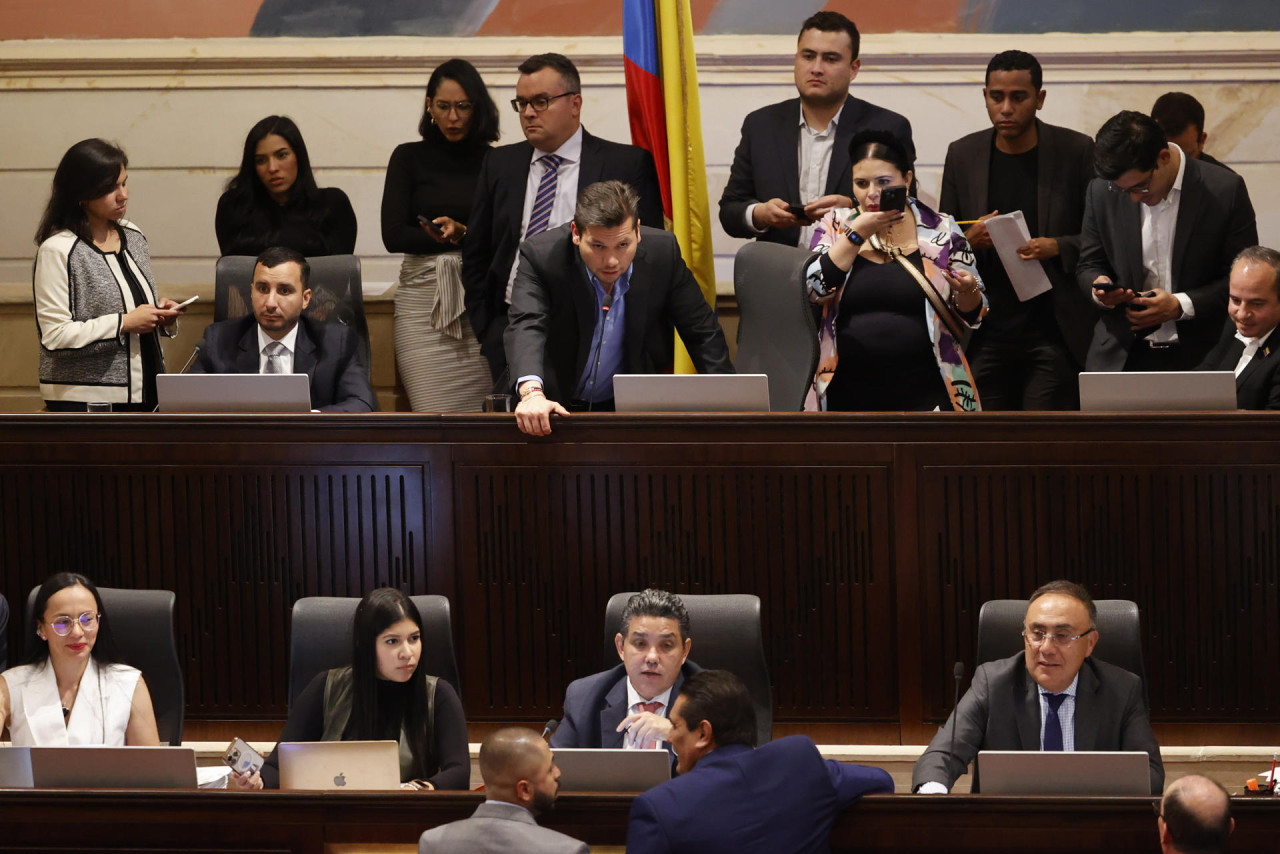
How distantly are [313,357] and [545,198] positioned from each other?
82 centimetres

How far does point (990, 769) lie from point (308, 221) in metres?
2.93

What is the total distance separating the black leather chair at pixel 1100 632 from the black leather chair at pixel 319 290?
2106 mm

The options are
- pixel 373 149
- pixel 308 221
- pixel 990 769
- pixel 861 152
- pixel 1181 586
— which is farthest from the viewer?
pixel 373 149

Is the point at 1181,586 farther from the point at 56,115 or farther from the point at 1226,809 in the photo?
the point at 56,115

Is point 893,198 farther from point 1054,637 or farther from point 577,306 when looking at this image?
point 1054,637

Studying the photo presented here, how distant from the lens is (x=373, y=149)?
616 centimetres

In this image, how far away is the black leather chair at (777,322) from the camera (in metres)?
4.16

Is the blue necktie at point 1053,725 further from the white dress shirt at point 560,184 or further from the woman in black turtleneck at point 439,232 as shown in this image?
the woman in black turtleneck at point 439,232

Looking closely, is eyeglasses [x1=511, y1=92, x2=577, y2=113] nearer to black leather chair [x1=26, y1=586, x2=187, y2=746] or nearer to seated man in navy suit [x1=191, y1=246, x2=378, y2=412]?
seated man in navy suit [x1=191, y1=246, x2=378, y2=412]

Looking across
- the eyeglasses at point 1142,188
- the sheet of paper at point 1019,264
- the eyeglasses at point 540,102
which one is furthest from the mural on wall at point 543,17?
the eyeglasses at point 1142,188

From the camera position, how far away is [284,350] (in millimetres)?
4398

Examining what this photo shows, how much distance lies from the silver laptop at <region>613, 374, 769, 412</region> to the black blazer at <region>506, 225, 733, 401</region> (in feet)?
0.99

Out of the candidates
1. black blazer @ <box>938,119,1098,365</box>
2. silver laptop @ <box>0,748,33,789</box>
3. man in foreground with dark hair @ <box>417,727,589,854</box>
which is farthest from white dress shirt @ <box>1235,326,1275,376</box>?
silver laptop @ <box>0,748,33,789</box>

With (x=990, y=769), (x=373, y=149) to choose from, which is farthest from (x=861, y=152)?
(x=373, y=149)
